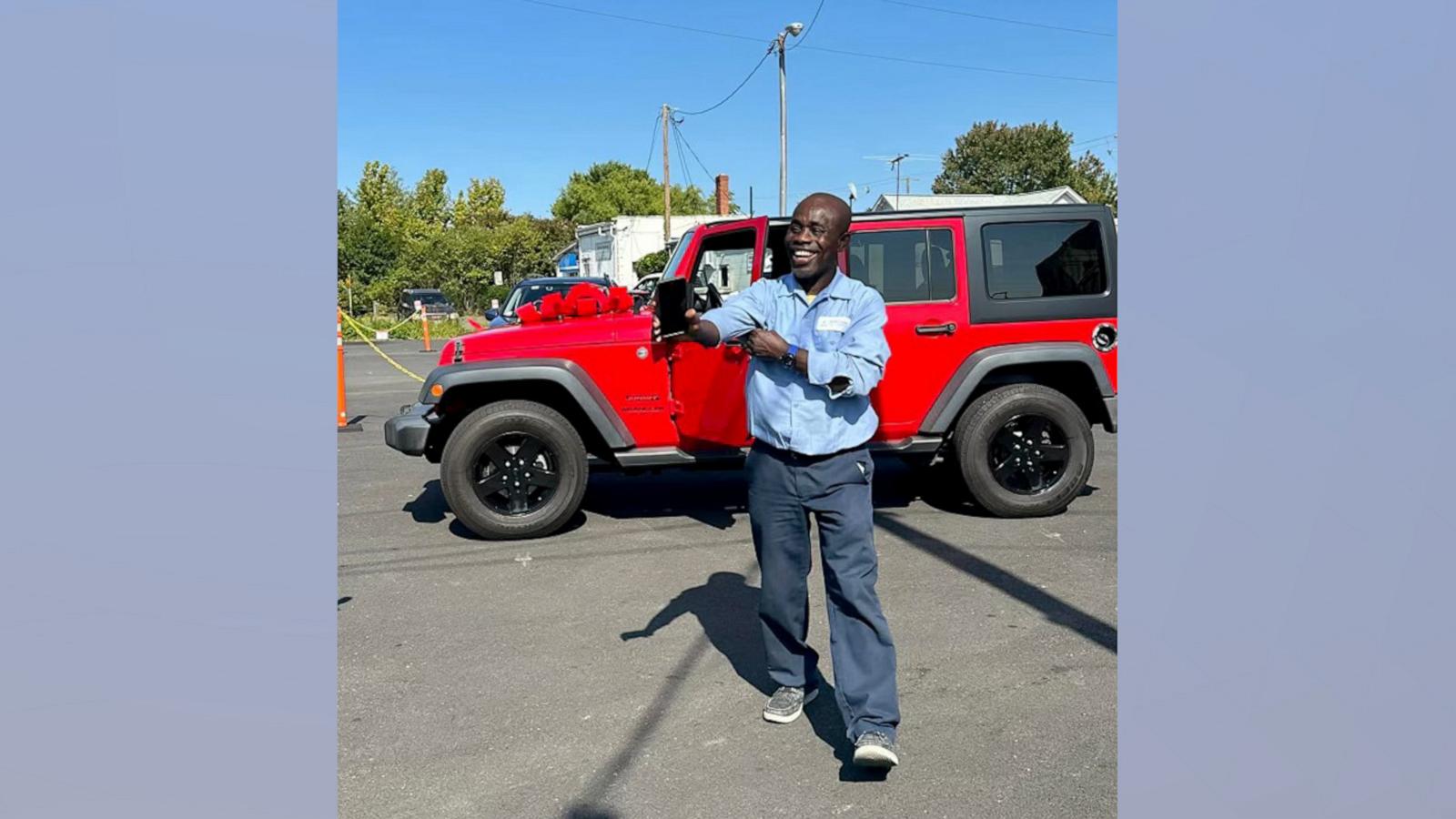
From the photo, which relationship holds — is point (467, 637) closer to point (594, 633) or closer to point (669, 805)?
point (594, 633)

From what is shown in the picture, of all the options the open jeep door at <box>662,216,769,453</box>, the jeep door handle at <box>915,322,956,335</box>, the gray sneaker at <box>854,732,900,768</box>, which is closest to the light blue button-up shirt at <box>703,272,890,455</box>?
the gray sneaker at <box>854,732,900,768</box>

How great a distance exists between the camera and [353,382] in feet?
58.5

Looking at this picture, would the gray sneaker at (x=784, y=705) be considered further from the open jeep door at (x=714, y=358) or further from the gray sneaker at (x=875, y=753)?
the open jeep door at (x=714, y=358)

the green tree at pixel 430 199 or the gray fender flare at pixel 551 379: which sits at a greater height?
the green tree at pixel 430 199

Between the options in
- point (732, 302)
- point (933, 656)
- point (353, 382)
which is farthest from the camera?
point (353, 382)

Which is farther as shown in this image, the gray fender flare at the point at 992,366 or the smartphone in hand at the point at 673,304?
the gray fender flare at the point at 992,366

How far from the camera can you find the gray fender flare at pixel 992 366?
660 centimetres

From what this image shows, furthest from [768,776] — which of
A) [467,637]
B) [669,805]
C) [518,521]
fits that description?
[518,521]

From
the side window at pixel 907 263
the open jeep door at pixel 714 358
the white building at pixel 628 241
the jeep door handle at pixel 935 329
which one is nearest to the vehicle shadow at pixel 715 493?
the open jeep door at pixel 714 358

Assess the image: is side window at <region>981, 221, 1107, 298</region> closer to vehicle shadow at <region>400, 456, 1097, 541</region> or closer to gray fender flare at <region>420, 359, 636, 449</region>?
vehicle shadow at <region>400, 456, 1097, 541</region>

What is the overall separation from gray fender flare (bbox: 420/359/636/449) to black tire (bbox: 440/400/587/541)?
213 millimetres

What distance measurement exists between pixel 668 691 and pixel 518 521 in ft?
8.77

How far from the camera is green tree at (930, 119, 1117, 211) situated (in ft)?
209

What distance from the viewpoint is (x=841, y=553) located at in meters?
3.49
